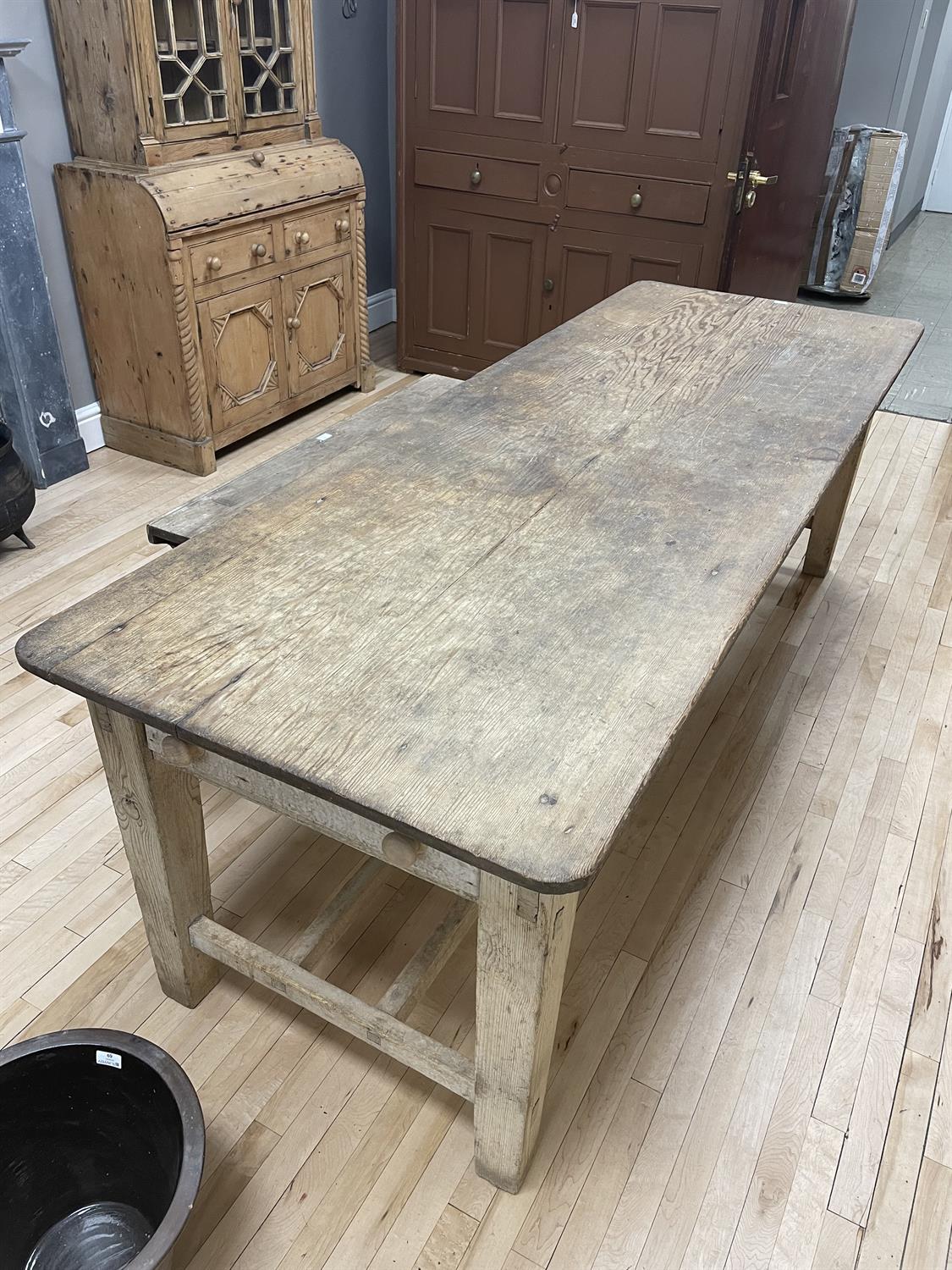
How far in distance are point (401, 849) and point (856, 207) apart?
18.2 feet

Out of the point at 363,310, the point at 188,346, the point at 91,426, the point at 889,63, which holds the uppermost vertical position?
the point at 889,63

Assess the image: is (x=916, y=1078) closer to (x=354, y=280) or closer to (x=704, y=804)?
(x=704, y=804)

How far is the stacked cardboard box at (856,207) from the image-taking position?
5344 millimetres

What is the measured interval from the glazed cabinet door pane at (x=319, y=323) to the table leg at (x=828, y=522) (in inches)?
82.4

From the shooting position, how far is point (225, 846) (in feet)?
6.81

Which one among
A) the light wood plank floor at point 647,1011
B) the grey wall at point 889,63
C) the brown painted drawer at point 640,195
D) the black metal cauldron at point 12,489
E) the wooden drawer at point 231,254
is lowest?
the light wood plank floor at point 647,1011

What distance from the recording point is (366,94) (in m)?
4.48

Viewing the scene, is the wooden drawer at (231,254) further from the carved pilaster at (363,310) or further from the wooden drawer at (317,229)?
the carved pilaster at (363,310)

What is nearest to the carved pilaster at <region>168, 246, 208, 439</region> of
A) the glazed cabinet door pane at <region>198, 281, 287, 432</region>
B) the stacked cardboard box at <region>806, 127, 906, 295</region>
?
the glazed cabinet door pane at <region>198, 281, 287, 432</region>

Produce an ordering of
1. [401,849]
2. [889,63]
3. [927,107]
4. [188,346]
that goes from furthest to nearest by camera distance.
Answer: [927,107] → [889,63] → [188,346] → [401,849]

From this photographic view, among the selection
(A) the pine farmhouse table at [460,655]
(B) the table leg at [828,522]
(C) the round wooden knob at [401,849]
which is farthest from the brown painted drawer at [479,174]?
(C) the round wooden knob at [401,849]

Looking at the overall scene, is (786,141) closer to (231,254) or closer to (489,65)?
(489,65)

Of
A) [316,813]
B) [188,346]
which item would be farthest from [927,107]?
[316,813]

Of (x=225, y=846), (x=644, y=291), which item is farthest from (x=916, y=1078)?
(x=644, y=291)
